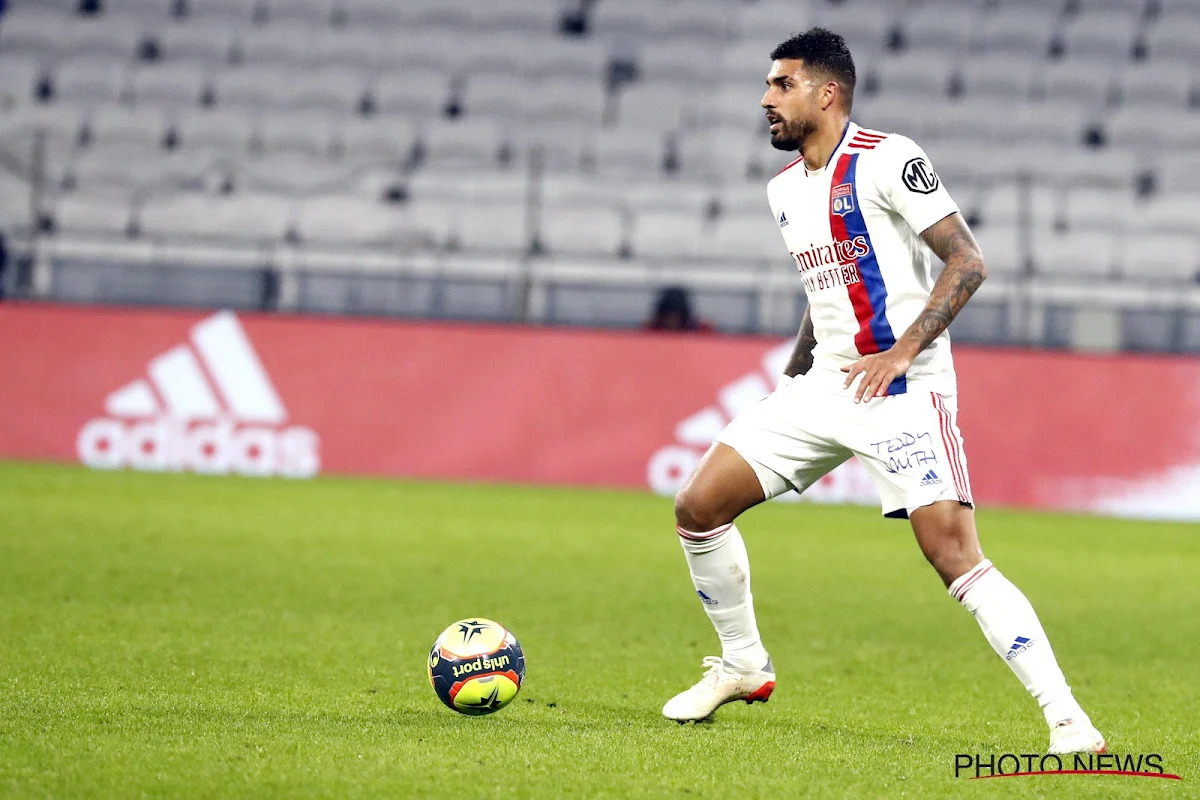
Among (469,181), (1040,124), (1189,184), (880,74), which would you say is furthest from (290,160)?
(1189,184)

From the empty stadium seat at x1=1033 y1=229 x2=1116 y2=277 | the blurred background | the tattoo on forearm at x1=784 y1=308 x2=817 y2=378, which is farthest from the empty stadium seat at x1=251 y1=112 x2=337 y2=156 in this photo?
the tattoo on forearm at x1=784 y1=308 x2=817 y2=378

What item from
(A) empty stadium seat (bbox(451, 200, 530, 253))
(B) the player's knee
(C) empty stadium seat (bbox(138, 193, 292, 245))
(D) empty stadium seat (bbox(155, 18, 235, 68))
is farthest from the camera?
(D) empty stadium seat (bbox(155, 18, 235, 68))

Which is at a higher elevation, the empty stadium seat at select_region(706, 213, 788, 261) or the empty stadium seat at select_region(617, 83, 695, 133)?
the empty stadium seat at select_region(617, 83, 695, 133)

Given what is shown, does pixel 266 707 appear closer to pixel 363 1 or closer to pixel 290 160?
pixel 290 160

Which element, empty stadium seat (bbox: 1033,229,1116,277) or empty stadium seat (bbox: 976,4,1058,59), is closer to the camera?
empty stadium seat (bbox: 1033,229,1116,277)

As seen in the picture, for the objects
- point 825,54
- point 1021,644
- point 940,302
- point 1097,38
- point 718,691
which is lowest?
point 718,691

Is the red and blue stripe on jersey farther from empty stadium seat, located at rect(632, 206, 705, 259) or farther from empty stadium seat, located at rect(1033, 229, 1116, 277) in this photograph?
empty stadium seat, located at rect(1033, 229, 1116, 277)

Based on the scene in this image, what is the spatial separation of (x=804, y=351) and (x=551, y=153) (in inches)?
543

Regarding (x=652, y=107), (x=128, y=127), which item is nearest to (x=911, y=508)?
(x=652, y=107)

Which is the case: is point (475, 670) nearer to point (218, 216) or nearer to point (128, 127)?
point (218, 216)

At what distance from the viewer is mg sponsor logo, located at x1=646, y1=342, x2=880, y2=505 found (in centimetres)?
1380

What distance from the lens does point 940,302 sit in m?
4.71

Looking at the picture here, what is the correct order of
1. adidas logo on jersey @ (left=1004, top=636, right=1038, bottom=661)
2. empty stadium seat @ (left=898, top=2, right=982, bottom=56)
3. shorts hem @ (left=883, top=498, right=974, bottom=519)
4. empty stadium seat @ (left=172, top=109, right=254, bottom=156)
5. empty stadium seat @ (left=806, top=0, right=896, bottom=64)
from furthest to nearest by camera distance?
empty stadium seat @ (left=898, top=2, right=982, bottom=56) → empty stadium seat @ (left=806, top=0, right=896, bottom=64) → empty stadium seat @ (left=172, top=109, right=254, bottom=156) → shorts hem @ (left=883, top=498, right=974, bottom=519) → adidas logo on jersey @ (left=1004, top=636, right=1038, bottom=661)

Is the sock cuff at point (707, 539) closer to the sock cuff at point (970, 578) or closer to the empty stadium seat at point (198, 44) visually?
the sock cuff at point (970, 578)
